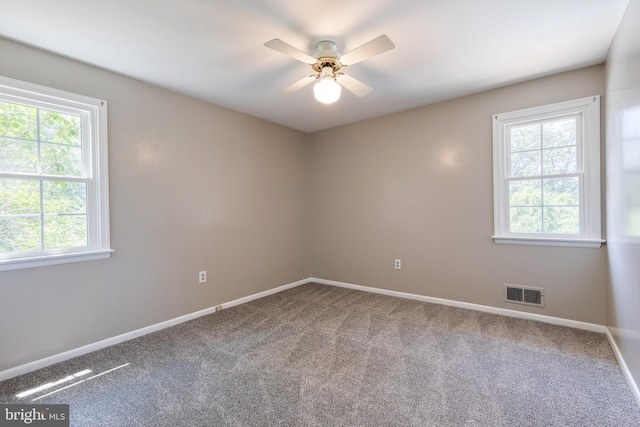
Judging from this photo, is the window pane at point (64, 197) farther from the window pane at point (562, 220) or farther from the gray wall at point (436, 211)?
the window pane at point (562, 220)

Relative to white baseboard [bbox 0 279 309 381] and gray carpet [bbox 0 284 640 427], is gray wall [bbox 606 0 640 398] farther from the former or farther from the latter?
white baseboard [bbox 0 279 309 381]

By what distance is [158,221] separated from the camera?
9.54ft

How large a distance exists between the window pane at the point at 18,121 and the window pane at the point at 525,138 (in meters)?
4.26

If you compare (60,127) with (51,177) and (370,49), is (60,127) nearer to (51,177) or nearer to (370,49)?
(51,177)

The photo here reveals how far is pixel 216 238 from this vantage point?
3.43m

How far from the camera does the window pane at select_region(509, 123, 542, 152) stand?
9.72ft

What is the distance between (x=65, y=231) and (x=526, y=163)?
425 cm

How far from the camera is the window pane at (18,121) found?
2125 mm

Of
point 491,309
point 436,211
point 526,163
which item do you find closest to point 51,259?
point 436,211

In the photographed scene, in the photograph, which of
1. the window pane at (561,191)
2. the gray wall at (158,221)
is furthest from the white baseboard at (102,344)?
the window pane at (561,191)

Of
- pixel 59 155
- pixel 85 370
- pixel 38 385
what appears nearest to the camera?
pixel 38 385

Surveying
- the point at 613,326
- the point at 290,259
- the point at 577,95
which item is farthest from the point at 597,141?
the point at 290,259

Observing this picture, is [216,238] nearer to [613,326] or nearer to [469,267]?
[469,267]

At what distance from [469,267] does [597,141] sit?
1.63m
